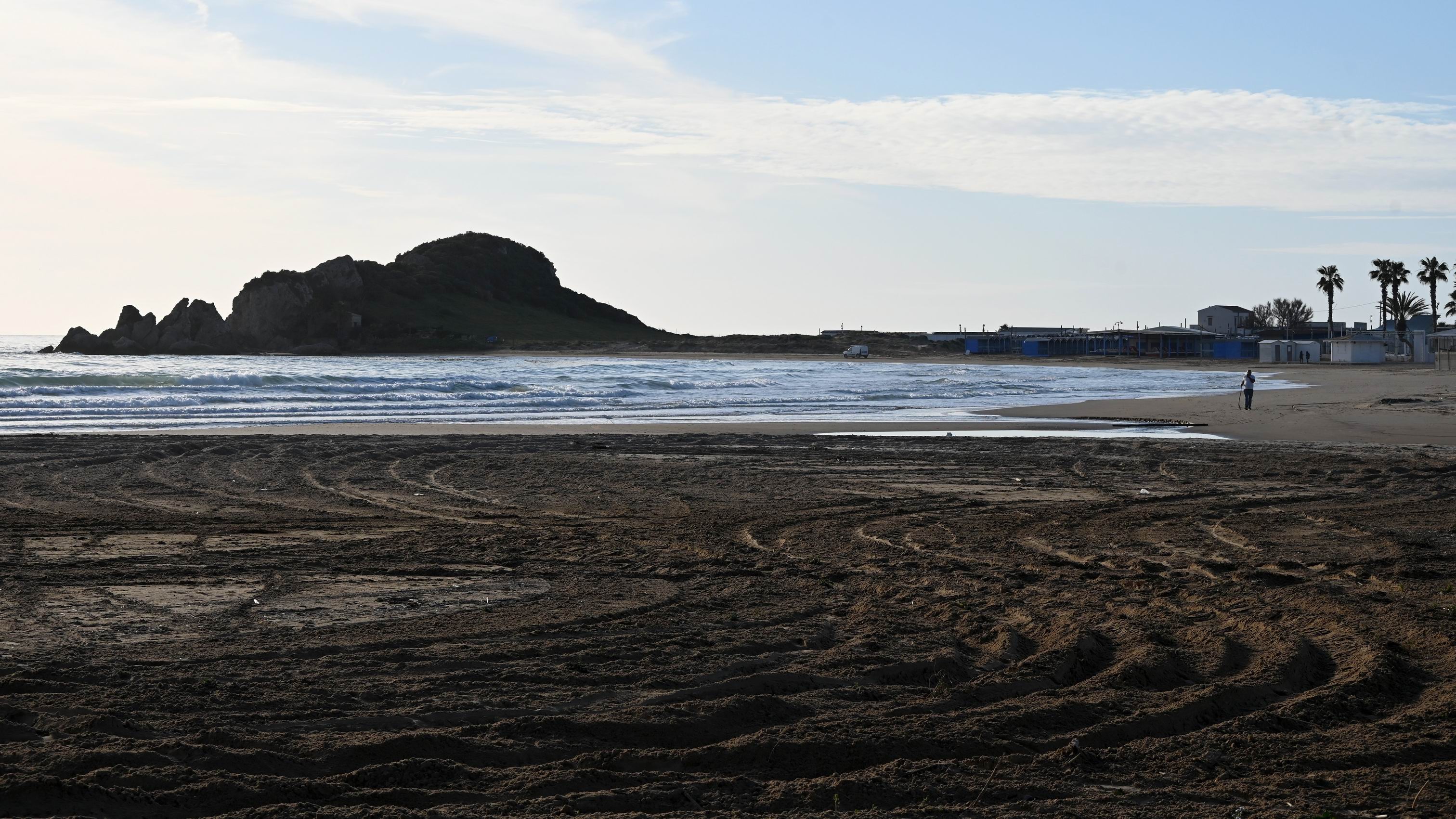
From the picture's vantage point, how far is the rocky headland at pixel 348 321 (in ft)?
419

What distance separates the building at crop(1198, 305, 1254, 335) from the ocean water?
2894 inches

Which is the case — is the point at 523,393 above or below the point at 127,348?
below

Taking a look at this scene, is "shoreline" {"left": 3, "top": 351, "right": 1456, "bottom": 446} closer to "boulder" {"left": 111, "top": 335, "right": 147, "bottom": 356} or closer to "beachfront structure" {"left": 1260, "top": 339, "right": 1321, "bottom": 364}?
"beachfront structure" {"left": 1260, "top": 339, "right": 1321, "bottom": 364}

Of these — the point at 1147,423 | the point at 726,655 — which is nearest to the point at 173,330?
the point at 1147,423

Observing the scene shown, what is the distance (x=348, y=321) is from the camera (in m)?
145

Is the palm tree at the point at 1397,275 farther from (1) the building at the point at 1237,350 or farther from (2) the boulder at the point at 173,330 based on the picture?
(2) the boulder at the point at 173,330

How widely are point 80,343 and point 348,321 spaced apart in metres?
29.9

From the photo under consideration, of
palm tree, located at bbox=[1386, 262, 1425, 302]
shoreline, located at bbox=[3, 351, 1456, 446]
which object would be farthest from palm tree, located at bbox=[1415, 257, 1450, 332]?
shoreline, located at bbox=[3, 351, 1456, 446]

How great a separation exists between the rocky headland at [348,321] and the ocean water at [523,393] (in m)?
58.8

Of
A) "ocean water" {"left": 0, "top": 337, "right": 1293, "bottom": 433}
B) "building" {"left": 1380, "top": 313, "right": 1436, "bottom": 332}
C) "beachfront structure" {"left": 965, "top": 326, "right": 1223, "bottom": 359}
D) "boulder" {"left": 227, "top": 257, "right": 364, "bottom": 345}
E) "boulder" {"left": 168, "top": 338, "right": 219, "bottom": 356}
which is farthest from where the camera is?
"boulder" {"left": 227, "top": 257, "right": 364, "bottom": 345}

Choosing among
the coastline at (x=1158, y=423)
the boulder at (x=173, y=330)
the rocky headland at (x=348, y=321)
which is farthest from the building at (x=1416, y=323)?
the boulder at (x=173, y=330)

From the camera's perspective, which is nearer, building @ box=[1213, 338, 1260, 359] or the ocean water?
the ocean water

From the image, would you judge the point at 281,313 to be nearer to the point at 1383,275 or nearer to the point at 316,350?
the point at 316,350

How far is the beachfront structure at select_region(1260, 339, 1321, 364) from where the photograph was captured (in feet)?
275
